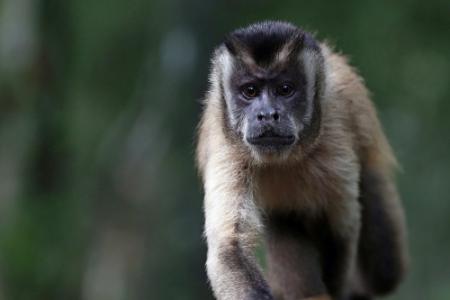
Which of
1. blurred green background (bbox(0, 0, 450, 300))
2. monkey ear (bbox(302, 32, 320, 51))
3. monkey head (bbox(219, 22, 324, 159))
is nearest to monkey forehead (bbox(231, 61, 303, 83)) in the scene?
monkey head (bbox(219, 22, 324, 159))

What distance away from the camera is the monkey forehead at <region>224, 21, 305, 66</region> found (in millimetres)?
7035

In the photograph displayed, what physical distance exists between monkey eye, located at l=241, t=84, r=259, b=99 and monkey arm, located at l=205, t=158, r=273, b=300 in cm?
48

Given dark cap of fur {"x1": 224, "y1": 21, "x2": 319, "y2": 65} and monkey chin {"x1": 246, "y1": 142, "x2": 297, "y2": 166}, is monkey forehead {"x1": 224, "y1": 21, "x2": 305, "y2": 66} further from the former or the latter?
monkey chin {"x1": 246, "y1": 142, "x2": 297, "y2": 166}

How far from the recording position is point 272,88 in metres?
7.09

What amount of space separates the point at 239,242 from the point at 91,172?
735 centimetres

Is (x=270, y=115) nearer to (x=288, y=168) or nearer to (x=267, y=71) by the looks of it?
(x=267, y=71)

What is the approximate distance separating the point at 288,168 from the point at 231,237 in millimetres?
973

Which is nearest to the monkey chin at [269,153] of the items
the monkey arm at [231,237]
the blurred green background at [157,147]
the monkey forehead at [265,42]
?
the monkey arm at [231,237]

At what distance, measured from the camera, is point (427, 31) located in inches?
490

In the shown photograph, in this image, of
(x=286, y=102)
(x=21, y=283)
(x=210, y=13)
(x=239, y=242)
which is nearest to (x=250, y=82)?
(x=286, y=102)

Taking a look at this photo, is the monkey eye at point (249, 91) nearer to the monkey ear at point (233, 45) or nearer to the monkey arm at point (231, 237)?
the monkey ear at point (233, 45)

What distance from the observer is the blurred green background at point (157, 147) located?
450 inches

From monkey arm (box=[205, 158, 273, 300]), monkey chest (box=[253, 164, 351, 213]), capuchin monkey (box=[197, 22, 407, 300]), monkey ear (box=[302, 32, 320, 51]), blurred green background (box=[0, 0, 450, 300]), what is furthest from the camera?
blurred green background (box=[0, 0, 450, 300])

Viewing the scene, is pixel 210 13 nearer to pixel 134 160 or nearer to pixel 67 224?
pixel 134 160
